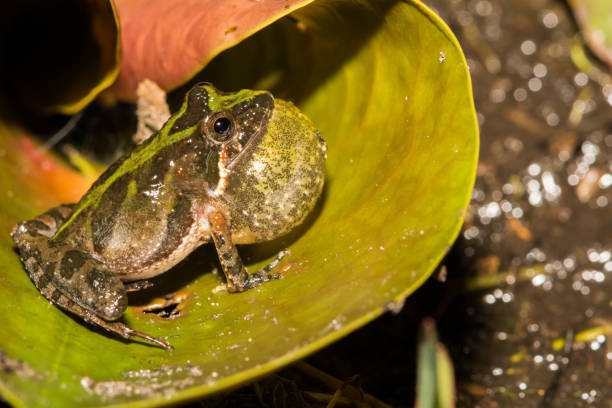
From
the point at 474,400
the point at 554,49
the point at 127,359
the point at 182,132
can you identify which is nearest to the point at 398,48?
the point at 182,132

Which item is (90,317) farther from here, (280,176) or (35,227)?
(280,176)

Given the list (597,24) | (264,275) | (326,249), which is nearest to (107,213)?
(264,275)

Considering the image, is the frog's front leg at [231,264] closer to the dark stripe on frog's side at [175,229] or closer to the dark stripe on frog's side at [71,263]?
the dark stripe on frog's side at [175,229]

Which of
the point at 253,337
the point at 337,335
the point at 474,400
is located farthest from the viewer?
the point at 474,400

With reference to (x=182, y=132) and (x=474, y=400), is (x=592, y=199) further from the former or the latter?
(x=182, y=132)

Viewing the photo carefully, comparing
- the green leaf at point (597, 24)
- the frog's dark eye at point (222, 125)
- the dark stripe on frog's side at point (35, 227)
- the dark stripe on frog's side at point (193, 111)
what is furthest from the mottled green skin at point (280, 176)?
the green leaf at point (597, 24)
